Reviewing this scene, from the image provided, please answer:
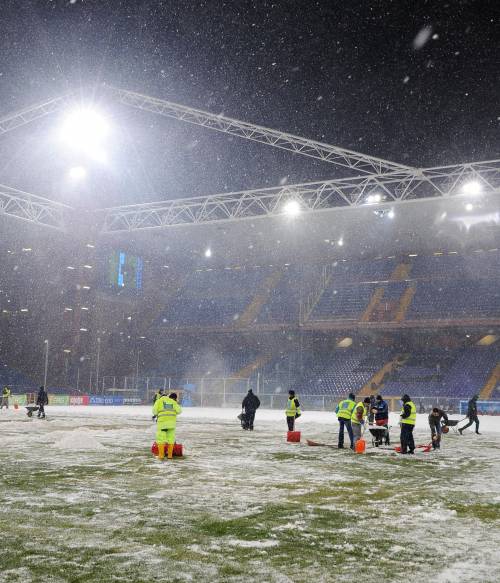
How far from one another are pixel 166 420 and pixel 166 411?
24cm

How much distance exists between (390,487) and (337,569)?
15.7 ft

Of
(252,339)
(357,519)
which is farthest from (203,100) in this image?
(252,339)

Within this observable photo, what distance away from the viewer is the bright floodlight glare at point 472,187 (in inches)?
1118

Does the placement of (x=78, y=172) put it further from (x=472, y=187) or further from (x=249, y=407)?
(x=472, y=187)

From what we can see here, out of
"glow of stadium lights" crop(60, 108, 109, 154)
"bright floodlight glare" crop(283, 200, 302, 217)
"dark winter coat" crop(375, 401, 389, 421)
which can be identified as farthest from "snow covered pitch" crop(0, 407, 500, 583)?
"bright floodlight glare" crop(283, 200, 302, 217)

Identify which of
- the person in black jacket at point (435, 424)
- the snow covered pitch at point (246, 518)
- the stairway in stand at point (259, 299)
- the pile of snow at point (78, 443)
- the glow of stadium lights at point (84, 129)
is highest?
the glow of stadium lights at point (84, 129)

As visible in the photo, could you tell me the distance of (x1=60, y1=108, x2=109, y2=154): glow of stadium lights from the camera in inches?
1123

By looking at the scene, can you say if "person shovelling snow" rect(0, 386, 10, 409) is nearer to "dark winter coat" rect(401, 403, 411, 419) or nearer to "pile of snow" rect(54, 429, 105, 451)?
"pile of snow" rect(54, 429, 105, 451)

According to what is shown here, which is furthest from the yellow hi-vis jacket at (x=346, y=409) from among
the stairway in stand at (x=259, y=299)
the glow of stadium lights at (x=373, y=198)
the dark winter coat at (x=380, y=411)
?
the stairway in stand at (x=259, y=299)

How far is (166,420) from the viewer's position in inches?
484

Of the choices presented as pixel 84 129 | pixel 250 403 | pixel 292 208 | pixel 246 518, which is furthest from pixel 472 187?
pixel 246 518

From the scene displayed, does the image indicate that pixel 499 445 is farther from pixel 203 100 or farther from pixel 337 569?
pixel 203 100

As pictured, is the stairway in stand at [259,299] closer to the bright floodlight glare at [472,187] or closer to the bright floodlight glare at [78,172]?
the bright floodlight glare at [78,172]

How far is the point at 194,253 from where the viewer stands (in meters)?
52.3
